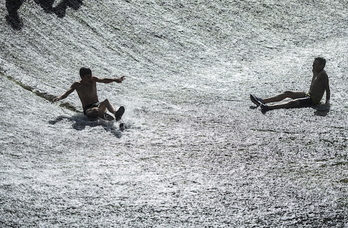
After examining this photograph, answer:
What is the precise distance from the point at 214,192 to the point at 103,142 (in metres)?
2.27

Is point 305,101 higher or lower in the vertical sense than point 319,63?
lower

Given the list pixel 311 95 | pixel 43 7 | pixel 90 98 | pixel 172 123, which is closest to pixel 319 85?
pixel 311 95

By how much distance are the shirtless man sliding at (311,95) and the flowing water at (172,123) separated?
235mm

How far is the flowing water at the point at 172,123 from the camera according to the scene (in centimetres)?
632

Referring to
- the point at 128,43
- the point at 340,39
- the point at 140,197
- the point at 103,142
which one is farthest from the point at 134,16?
the point at 140,197

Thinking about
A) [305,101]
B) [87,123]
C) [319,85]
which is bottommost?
[87,123]

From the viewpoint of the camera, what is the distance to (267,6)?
1577 centimetres

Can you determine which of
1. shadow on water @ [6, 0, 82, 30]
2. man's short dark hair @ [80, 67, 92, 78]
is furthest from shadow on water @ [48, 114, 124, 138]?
shadow on water @ [6, 0, 82, 30]

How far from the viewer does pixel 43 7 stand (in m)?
13.5

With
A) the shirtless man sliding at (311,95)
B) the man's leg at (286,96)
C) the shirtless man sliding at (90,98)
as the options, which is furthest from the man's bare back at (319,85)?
the shirtless man sliding at (90,98)

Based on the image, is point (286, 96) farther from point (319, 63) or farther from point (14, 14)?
point (14, 14)

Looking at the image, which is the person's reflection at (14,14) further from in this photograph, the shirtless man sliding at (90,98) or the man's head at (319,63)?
the man's head at (319,63)

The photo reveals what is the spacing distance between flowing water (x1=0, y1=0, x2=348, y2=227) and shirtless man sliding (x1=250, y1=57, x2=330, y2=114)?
0.23 m

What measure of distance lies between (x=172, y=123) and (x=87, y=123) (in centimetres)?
153
